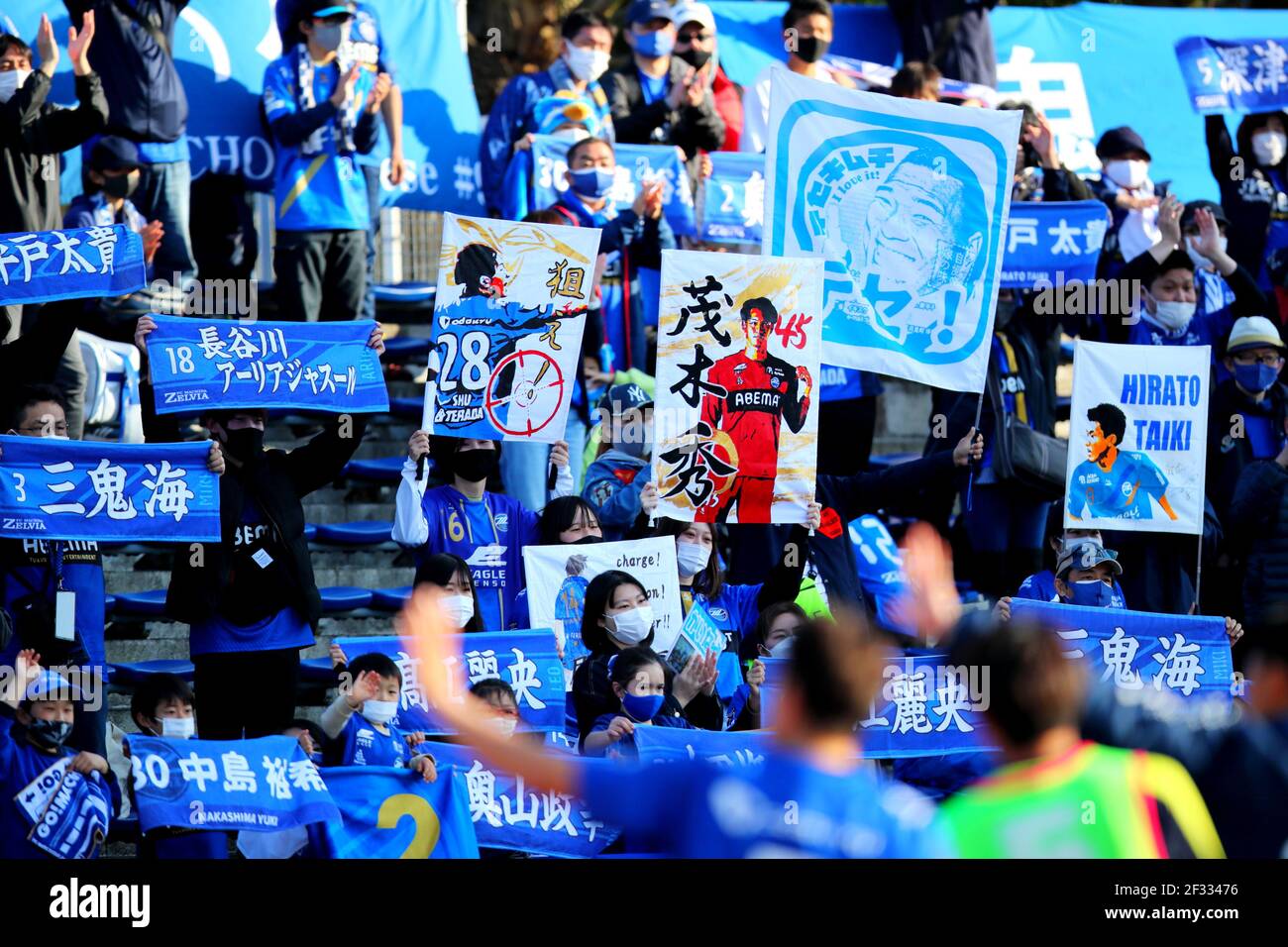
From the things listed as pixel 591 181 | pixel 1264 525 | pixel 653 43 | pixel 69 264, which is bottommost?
pixel 1264 525

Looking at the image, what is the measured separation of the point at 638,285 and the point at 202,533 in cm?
400

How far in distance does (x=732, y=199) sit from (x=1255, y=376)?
3.09m

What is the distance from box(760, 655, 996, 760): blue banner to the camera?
8.16m

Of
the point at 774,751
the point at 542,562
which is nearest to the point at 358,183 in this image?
the point at 542,562

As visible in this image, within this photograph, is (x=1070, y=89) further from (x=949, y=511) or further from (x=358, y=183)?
(x=358, y=183)

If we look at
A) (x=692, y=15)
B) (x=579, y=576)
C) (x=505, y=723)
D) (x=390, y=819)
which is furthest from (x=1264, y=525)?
(x=390, y=819)

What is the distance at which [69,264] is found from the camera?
8.70 metres

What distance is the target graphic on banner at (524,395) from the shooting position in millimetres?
8961

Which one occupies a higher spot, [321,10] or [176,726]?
[321,10]

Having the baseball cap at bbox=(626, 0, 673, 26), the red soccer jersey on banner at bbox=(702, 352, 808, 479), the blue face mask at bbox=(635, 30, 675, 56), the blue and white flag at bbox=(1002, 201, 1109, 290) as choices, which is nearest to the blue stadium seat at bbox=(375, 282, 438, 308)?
the blue face mask at bbox=(635, 30, 675, 56)

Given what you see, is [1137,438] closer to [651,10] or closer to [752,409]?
[752,409]

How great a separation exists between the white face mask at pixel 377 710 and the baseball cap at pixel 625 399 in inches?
94.5

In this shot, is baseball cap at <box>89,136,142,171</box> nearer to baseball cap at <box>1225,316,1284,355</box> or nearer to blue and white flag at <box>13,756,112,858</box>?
blue and white flag at <box>13,756,112,858</box>

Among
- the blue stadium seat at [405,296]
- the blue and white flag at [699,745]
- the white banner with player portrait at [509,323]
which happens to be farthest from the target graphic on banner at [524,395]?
the blue stadium seat at [405,296]
